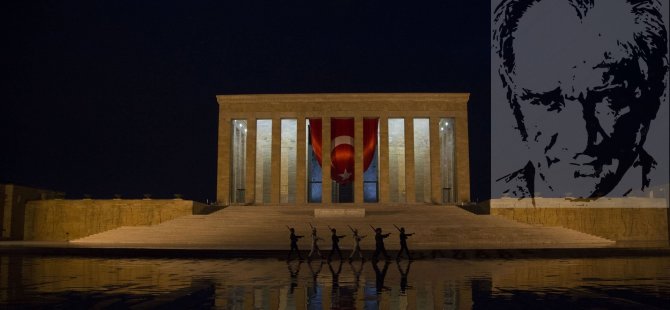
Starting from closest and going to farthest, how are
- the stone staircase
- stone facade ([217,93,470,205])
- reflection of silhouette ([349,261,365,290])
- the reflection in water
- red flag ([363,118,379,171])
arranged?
the reflection in water
reflection of silhouette ([349,261,365,290])
the stone staircase
stone facade ([217,93,470,205])
red flag ([363,118,379,171])

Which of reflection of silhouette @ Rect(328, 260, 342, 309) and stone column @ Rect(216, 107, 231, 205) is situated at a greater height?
stone column @ Rect(216, 107, 231, 205)

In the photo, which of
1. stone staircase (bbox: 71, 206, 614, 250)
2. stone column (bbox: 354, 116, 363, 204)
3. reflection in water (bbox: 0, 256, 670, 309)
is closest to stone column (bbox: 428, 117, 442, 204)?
stone column (bbox: 354, 116, 363, 204)

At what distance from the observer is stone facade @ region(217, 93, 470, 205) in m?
43.0

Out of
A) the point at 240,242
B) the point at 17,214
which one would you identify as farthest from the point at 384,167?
the point at 17,214

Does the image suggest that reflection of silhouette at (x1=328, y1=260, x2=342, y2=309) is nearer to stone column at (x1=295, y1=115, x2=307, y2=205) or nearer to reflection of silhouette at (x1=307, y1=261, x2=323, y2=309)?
reflection of silhouette at (x1=307, y1=261, x2=323, y2=309)

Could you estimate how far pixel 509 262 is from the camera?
17.8 meters

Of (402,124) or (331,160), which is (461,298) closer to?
(331,160)

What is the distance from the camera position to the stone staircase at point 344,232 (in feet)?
82.1

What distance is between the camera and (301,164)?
142 ft

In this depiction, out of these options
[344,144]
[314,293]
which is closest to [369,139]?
[344,144]

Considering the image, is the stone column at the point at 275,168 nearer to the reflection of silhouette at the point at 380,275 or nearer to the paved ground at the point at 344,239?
the paved ground at the point at 344,239

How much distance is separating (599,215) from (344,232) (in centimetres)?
1686

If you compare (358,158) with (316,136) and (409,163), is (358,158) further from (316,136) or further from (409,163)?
(409,163)

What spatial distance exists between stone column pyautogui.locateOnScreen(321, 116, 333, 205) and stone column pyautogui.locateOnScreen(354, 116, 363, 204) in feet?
6.13
